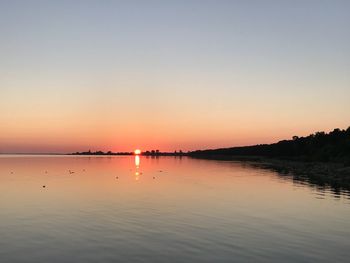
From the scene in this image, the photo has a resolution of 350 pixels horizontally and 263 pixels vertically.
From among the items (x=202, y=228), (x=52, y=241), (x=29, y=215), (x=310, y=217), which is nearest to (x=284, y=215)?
(x=310, y=217)

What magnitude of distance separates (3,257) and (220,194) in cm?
4245

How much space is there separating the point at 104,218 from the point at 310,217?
22.8 m

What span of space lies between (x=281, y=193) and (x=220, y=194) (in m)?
11.3

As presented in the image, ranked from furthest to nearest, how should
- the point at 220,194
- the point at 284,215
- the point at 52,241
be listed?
the point at 220,194
the point at 284,215
the point at 52,241

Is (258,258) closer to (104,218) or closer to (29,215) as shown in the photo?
(104,218)

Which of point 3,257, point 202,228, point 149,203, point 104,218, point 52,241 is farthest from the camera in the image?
point 149,203

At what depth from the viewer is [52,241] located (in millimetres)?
29891

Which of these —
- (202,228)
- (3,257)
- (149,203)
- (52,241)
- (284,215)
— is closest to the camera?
(3,257)

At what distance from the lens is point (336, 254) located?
1053 inches

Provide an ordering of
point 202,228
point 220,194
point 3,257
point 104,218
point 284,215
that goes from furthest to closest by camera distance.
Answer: point 220,194, point 284,215, point 104,218, point 202,228, point 3,257

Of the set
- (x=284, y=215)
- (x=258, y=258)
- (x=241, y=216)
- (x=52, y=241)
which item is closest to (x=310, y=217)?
(x=284, y=215)

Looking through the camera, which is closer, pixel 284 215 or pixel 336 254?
pixel 336 254

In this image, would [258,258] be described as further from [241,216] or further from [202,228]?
[241,216]

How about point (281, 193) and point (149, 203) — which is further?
point (281, 193)
